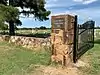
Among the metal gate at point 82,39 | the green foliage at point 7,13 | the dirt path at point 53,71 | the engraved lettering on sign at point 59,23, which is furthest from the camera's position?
the green foliage at point 7,13

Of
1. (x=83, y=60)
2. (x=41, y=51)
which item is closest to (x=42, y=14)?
(x=41, y=51)

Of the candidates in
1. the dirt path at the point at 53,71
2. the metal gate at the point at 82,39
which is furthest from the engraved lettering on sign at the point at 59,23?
the dirt path at the point at 53,71

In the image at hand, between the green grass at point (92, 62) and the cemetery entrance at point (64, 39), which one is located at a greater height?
the cemetery entrance at point (64, 39)

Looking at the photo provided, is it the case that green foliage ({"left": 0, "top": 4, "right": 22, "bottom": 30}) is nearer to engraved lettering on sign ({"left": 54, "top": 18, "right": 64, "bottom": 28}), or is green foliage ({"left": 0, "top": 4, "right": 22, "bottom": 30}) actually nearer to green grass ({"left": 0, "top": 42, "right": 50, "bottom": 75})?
green grass ({"left": 0, "top": 42, "right": 50, "bottom": 75})

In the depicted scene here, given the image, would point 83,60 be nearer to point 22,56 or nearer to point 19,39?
point 22,56

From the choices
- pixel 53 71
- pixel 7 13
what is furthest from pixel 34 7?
pixel 53 71

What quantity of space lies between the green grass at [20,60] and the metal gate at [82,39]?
107 cm

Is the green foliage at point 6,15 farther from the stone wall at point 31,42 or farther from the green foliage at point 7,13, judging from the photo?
the stone wall at point 31,42

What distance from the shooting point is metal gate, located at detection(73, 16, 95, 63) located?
9280mm

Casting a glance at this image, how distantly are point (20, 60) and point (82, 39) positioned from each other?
288 cm

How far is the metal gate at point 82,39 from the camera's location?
30.4ft

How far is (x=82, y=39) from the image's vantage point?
1094cm

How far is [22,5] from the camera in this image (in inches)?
965

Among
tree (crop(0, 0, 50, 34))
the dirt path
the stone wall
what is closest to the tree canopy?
the stone wall
